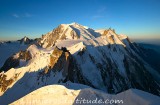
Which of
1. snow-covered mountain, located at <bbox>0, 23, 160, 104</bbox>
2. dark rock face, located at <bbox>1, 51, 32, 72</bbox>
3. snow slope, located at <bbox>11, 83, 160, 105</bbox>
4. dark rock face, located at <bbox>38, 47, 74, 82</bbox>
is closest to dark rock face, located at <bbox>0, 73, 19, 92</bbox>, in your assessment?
snow-covered mountain, located at <bbox>0, 23, 160, 104</bbox>

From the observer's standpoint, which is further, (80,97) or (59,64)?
(59,64)

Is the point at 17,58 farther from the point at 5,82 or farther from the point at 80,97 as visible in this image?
the point at 80,97

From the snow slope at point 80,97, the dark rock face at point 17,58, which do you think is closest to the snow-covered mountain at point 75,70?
the dark rock face at point 17,58

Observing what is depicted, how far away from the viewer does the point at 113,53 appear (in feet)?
500

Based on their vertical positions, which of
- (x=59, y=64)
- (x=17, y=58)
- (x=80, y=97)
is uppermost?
(x=80, y=97)

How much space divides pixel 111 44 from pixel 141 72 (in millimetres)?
33843

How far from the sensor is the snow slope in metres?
27.5

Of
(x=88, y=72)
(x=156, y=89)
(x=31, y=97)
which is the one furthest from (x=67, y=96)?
(x=156, y=89)

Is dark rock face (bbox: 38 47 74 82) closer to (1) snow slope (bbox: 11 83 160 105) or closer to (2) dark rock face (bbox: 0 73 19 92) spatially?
(2) dark rock face (bbox: 0 73 19 92)

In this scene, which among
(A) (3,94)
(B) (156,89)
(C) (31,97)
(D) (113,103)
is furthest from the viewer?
(B) (156,89)

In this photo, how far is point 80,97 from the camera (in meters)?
30.9

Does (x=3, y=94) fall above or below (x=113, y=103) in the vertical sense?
below

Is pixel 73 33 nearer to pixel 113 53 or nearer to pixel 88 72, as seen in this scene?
pixel 113 53

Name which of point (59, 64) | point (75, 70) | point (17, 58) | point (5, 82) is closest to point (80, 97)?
point (59, 64)
